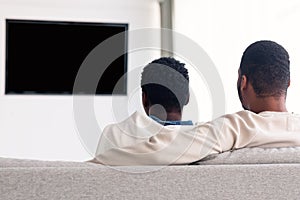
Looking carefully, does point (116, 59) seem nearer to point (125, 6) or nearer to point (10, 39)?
point (125, 6)

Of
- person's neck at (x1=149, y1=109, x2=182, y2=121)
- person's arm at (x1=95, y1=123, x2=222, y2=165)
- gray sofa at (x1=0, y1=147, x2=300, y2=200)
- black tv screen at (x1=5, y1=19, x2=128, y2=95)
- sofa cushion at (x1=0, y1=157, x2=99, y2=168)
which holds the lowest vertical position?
gray sofa at (x1=0, y1=147, x2=300, y2=200)

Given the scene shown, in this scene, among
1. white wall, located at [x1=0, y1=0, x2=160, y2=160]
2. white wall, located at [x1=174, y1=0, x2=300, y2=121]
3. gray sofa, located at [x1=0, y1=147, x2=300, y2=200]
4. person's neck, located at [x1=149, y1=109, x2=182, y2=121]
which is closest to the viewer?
gray sofa, located at [x1=0, y1=147, x2=300, y2=200]

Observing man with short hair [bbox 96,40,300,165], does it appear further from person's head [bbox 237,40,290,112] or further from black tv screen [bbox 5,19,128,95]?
black tv screen [bbox 5,19,128,95]

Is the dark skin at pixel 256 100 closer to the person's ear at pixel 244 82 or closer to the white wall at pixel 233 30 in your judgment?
the person's ear at pixel 244 82

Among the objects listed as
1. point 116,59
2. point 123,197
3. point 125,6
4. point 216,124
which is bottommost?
point 123,197

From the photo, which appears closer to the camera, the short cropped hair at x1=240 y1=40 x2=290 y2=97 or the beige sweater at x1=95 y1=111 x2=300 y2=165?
the beige sweater at x1=95 y1=111 x2=300 y2=165

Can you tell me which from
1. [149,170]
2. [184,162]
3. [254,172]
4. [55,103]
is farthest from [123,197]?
[55,103]

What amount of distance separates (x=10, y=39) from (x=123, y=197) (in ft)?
13.6

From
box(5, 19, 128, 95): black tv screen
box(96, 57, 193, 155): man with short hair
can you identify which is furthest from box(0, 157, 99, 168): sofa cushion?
box(5, 19, 128, 95): black tv screen

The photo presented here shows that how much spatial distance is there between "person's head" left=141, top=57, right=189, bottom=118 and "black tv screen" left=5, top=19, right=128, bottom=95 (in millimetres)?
3142

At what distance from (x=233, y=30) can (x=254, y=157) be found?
2958 mm

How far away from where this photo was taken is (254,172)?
1416mm

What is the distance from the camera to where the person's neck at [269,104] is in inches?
70.9

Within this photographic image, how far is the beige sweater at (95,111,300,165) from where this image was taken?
1.50 m
